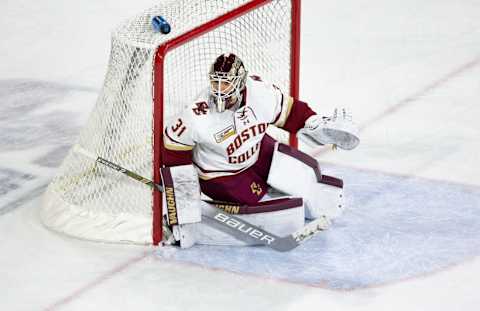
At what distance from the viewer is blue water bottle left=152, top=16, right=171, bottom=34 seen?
410cm

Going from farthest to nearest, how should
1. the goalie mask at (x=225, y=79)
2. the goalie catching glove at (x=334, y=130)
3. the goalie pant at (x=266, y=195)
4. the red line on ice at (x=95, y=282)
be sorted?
the goalie catching glove at (x=334, y=130) < the goalie pant at (x=266, y=195) < the goalie mask at (x=225, y=79) < the red line on ice at (x=95, y=282)

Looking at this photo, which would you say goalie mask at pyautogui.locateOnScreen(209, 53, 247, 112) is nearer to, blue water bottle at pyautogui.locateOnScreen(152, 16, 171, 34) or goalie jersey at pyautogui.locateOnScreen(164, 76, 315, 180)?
goalie jersey at pyautogui.locateOnScreen(164, 76, 315, 180)

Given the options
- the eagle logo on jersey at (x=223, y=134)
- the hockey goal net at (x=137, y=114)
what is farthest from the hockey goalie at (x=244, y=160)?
the hockey goal net at (x=137, y=114)

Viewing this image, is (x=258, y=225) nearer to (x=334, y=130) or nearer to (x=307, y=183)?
(x=307, y=183)

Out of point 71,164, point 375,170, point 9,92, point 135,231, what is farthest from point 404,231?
point 9,92

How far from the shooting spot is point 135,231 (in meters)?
4.22

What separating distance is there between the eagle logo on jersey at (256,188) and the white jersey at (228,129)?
7cm

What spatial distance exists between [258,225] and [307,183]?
0.88 feet

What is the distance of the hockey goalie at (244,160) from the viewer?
13.3ft

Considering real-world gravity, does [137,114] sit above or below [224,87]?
below

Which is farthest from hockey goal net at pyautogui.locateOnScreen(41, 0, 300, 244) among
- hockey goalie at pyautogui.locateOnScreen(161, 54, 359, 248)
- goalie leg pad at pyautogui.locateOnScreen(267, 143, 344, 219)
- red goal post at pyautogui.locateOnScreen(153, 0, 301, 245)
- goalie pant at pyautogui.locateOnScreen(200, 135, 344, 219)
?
goalie leg pad at pyautogui.locateOnScreen(267, 143, 344, 219)

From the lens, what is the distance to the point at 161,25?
13.4 feet

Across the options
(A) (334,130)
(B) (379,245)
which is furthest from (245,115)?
(B) (379,245)

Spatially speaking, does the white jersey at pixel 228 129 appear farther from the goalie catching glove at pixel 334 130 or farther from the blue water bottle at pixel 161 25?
the blue water bottle at pixel 161 25
